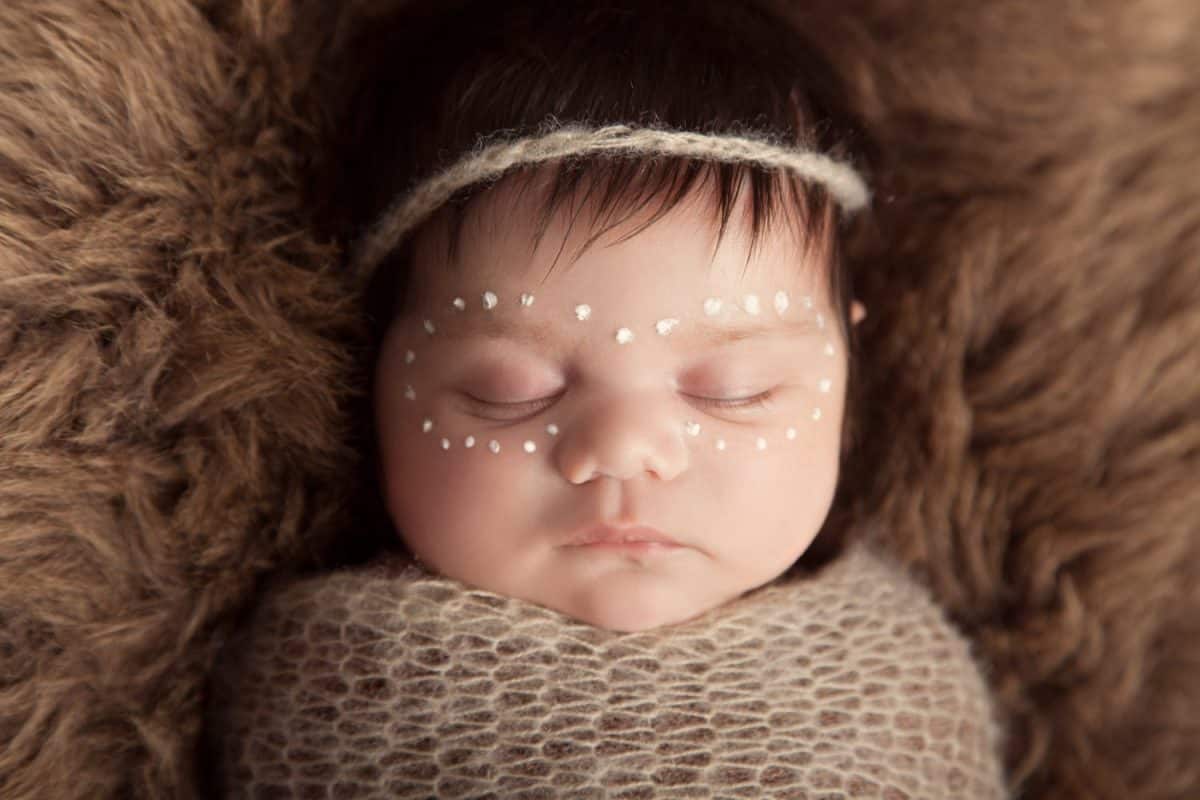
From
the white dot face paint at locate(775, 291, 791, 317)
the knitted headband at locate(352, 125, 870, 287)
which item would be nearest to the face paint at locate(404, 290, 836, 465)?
the white dot face paint at locate(775, 291, 791, 317)

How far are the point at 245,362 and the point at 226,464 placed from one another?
0.10m

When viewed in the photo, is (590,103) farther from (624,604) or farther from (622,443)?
(624,604)

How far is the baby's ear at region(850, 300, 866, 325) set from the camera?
120 centimetres

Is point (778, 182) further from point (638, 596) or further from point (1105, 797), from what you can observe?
point (1105, 797)

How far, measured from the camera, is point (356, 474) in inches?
45.5

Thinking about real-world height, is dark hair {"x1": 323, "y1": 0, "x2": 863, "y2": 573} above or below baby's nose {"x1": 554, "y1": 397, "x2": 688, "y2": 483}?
above

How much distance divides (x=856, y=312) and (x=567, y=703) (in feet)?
1.68

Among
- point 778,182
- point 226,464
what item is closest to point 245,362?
point 226,464

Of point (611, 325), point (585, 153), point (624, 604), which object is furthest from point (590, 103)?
point (624, 604)

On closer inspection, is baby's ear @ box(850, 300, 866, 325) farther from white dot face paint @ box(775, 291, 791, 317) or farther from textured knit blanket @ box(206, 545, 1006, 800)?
textured knit blanket @ box(206, 545, 1006, 800)

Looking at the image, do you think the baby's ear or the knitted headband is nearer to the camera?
the knitted headband

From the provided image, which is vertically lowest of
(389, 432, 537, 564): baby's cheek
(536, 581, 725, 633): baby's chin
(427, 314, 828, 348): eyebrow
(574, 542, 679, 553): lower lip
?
(536, 581, 725, 633): baby's chin

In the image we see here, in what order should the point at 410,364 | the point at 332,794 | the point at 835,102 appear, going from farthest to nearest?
the point at 835,102, the point at 410,364, the point at 332,794

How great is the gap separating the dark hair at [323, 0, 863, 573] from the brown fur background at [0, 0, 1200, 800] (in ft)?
0.16
